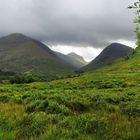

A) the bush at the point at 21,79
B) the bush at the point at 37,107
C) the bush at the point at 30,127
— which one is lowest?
the bush at the point at 21,79

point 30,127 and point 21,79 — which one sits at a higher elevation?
point 30,127

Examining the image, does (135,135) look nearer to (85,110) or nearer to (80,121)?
(80,121)

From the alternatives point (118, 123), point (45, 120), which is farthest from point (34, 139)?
point (118, 123)

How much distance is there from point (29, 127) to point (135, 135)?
3493 mm

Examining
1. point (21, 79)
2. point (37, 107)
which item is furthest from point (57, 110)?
point (21, 79)

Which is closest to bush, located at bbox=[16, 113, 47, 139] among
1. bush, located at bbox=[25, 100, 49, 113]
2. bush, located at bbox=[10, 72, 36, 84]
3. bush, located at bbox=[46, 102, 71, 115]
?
bush, located at bbox=[46, 102, 71, 115]

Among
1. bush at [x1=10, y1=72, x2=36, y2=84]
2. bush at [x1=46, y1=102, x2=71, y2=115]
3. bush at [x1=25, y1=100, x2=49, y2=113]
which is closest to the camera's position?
bush at [x1=46, y1=102, x2=71, y2=115]

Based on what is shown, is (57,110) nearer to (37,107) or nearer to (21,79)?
(37,107)

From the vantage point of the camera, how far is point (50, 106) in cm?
1725

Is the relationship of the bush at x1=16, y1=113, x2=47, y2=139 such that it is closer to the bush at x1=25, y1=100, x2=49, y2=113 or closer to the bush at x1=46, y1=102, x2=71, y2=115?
the bush at x1=46, y1=102, x2=71, y2=115

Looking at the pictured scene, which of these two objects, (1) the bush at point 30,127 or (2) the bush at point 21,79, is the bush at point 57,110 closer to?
(1) the bush at point 30,127

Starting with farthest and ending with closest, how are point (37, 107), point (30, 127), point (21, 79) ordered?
point (21, 79), point (37, 107), point (30, 127)

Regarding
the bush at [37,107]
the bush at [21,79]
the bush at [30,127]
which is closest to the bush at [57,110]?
the bush at [37,107]

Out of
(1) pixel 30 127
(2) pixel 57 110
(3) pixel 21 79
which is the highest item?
(1) pixel 30 127
